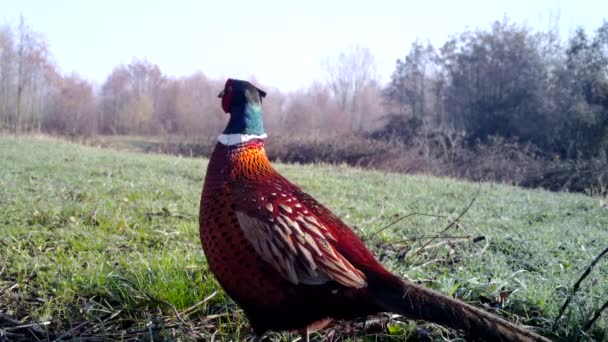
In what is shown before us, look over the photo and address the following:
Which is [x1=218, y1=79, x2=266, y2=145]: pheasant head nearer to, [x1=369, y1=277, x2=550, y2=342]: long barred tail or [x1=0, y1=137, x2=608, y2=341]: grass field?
[x1=369, y1=277, x2=550, y2=342]: long barred tail

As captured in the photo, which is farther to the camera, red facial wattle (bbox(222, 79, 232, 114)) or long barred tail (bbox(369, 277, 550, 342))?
red facial wattle (bbox(222, 79, 232, 114))

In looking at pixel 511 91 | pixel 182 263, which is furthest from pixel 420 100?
pixel 182 263

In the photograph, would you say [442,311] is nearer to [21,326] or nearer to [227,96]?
[227,96]

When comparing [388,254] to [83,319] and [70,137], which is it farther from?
[70,137]

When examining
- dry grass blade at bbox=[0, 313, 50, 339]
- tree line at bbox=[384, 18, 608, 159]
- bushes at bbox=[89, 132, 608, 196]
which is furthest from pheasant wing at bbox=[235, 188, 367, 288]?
tree line at bbox=[384, 18, 608, 159]

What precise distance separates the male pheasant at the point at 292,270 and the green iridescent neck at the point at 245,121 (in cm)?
22

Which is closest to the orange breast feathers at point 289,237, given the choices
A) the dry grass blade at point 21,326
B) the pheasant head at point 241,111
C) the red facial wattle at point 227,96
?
the pheasant head at point 241,111

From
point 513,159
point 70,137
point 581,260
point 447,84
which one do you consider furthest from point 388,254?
point 447,84

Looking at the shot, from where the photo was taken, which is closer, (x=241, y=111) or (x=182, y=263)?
(x=241, y=111)

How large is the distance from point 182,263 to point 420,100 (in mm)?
26405

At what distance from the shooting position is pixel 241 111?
74.2 inches

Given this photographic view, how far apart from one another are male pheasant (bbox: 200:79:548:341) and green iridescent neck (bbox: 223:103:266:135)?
0.22 meters

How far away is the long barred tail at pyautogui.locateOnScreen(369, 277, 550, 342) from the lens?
4.96 ft

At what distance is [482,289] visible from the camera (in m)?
2.40
